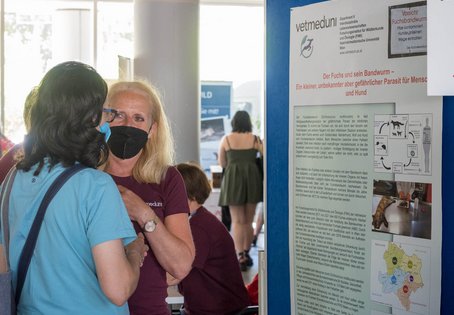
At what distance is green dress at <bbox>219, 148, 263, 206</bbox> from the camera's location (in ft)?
23.2

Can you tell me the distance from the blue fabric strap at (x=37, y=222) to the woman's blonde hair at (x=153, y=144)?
1.65ft

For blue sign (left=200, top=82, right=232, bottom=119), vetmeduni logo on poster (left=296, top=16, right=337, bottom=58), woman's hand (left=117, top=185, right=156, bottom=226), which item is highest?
blue sign (left=200, top=82, right=232, bottom=119)

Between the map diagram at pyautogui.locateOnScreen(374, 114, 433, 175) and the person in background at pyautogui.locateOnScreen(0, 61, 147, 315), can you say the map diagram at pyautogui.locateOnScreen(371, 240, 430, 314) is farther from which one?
the person in background at pyautogui.locateOnScreen(0, 61, 147, 315)

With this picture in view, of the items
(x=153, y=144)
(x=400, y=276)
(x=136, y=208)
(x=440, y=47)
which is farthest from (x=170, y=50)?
(x=440, y=47)

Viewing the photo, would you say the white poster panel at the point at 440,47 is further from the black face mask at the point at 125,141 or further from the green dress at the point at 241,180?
the green dress at the point at 241,180

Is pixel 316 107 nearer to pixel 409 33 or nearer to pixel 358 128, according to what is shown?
pixel 358 128

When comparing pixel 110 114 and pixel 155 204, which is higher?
pixel 110 114

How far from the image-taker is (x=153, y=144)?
93.0 inches

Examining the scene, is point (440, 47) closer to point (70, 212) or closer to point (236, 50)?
point (70, 212)

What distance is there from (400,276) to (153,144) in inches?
39.8

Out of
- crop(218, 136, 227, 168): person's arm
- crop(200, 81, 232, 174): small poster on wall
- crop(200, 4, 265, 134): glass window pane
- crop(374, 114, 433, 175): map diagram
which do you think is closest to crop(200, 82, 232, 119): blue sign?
crop(200, 81, 232, 174): small poster on wall

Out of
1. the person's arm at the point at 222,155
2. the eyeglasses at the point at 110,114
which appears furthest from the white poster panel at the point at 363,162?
the person's arm at the point at 222,155

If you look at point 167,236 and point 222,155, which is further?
point 222,155

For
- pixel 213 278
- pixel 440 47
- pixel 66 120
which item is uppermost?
pixel 440 47
